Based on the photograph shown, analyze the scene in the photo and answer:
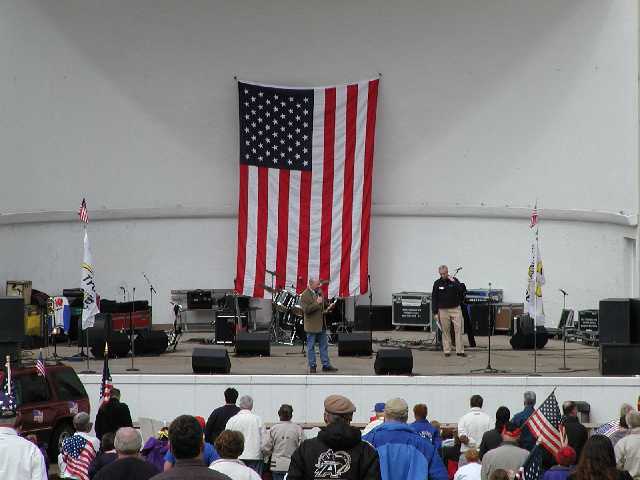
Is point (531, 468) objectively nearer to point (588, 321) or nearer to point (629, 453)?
point (629, 453)

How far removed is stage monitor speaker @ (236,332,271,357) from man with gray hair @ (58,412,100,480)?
8.76 m

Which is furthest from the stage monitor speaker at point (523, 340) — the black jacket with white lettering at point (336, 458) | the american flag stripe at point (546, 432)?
the black jacket with white lettering at point (336, 458)

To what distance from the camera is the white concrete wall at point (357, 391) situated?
1719 cm

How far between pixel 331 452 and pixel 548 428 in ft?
10.4

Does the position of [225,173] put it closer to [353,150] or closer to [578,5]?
[353,150]

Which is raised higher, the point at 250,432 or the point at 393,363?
the point at 393,363

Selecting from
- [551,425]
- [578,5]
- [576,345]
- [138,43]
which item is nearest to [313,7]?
[138,43]

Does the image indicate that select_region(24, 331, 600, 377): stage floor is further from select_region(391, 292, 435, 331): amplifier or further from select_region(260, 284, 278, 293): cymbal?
select_region(260, 284, 278, 293): cymbal

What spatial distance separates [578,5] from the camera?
25.6 m

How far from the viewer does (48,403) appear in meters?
15.7

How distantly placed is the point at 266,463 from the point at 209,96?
14.6m

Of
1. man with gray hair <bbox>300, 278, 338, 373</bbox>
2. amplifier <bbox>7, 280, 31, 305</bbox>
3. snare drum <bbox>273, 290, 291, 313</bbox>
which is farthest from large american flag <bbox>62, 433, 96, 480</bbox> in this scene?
amplifier <bbox>7, 280, 31, 305</bbox>

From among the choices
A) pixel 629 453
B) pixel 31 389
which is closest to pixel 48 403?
pixel 31 389

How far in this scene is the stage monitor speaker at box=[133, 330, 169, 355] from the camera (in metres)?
21.0
